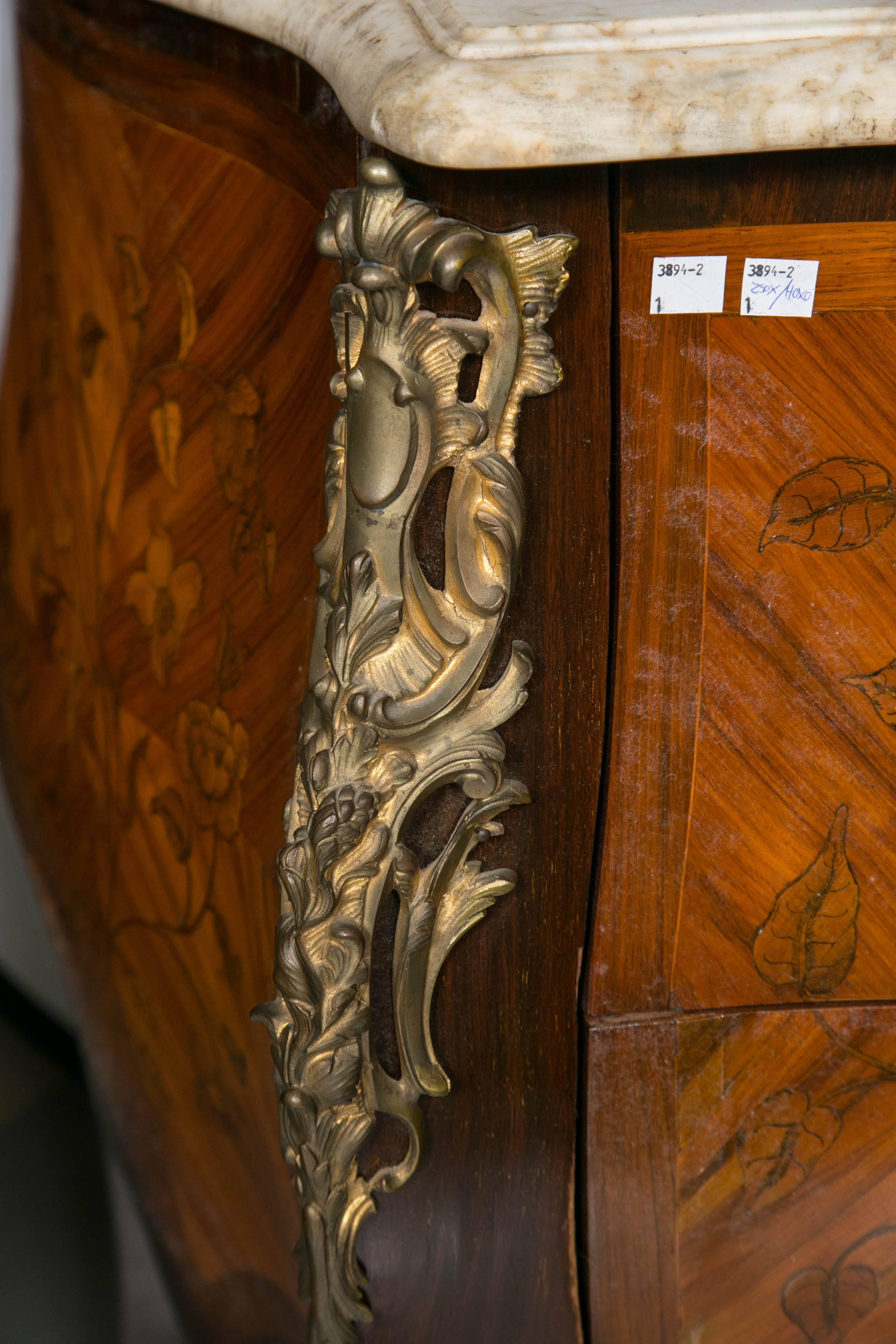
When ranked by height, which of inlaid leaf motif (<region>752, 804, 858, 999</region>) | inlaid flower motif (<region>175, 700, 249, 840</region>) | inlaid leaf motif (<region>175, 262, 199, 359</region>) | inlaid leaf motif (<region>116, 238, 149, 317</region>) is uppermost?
inlaid leaf motif (<region>116, 238, 149, 317</region>)

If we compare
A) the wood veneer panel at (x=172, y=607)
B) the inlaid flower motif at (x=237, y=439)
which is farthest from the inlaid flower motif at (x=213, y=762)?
the inlaid flower motif at (x=237, y=439)

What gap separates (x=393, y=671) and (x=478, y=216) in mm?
176

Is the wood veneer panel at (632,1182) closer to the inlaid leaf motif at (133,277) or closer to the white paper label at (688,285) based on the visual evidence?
the white paper label at (688,285)

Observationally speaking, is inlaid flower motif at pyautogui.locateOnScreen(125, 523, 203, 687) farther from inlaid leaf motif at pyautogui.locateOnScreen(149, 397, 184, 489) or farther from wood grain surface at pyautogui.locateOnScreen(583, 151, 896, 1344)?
wood grain surface at pyautogui.locateOnScreen(583, 151, 896, 1344)

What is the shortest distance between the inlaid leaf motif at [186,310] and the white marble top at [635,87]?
0.27 m

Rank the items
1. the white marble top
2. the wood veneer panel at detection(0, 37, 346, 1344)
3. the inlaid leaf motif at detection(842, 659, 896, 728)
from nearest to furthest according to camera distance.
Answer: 1. the white marble top
2. the inlaid leaf motif at detection(842, 659, 896, 728)
3. the wood veneer panel at detection(0, 37, 346, 1344)

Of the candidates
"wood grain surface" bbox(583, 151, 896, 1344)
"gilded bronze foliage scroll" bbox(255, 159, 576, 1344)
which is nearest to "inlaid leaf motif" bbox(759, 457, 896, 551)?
"wood grain surface" bbox(583, 151, 896, 1344)

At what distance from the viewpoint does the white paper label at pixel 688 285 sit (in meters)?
0.50

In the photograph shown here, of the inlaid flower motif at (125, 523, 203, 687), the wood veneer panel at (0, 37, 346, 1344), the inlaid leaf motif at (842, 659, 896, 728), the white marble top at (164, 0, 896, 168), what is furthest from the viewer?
the inlaid flower motif at (125, 523, 203, 687)

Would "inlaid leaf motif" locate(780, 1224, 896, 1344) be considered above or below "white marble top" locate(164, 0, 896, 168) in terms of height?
below

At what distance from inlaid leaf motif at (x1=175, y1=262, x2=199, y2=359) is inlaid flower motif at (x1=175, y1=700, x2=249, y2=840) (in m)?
0.20

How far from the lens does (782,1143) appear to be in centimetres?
62

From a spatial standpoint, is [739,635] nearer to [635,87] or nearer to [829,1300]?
[635,87]

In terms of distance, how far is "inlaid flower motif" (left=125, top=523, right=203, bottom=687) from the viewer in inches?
30.2
